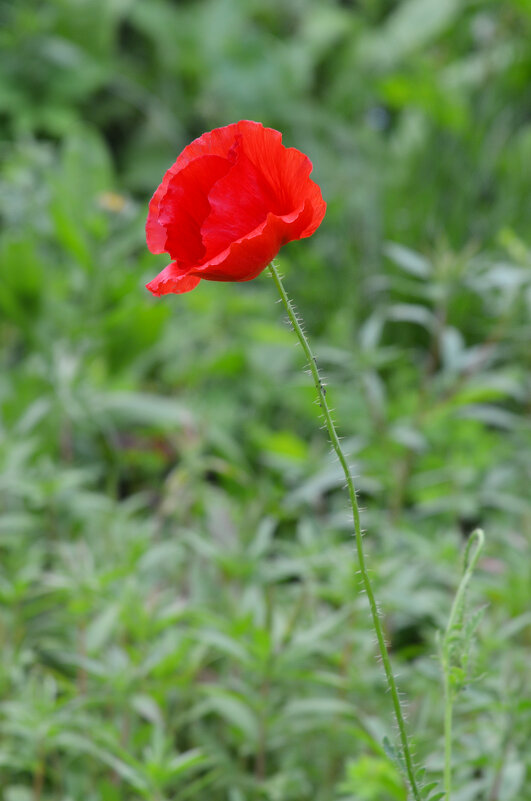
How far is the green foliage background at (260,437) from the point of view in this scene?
0.96 metres

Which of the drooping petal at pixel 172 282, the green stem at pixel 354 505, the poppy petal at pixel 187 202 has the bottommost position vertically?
the green stem at pixel 354 505

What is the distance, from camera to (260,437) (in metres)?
1.75

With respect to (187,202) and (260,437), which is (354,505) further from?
(260,437)

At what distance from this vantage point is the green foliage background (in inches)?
37.7

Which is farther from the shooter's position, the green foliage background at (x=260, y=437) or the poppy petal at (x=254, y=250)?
the green foliage background at (x=260, y=437)

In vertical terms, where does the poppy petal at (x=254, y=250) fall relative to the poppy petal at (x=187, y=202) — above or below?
below

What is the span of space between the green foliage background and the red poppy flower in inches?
12.8

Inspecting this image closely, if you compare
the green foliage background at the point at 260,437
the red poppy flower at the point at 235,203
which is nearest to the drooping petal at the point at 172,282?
the red poppy flower at the point at 235,203

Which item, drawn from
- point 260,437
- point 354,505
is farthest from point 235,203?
point 260,437

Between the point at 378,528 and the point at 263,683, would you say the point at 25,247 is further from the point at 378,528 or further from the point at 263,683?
the point at 263,683

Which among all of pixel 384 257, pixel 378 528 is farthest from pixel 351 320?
pixel 378 528

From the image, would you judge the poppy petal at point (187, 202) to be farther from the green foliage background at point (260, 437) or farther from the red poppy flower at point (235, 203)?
the green foliage background at point (260, 437)

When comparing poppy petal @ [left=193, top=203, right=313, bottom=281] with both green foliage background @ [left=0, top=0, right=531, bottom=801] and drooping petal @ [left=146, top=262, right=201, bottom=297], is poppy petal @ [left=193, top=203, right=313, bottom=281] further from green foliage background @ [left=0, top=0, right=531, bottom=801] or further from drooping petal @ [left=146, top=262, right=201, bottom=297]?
green foliage background @ [left=0, top=0, right=531, bottom=801]

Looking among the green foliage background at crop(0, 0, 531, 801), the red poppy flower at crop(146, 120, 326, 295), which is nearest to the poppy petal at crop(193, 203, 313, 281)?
the red poppy flower at crop(146, 120, 326, 295)
